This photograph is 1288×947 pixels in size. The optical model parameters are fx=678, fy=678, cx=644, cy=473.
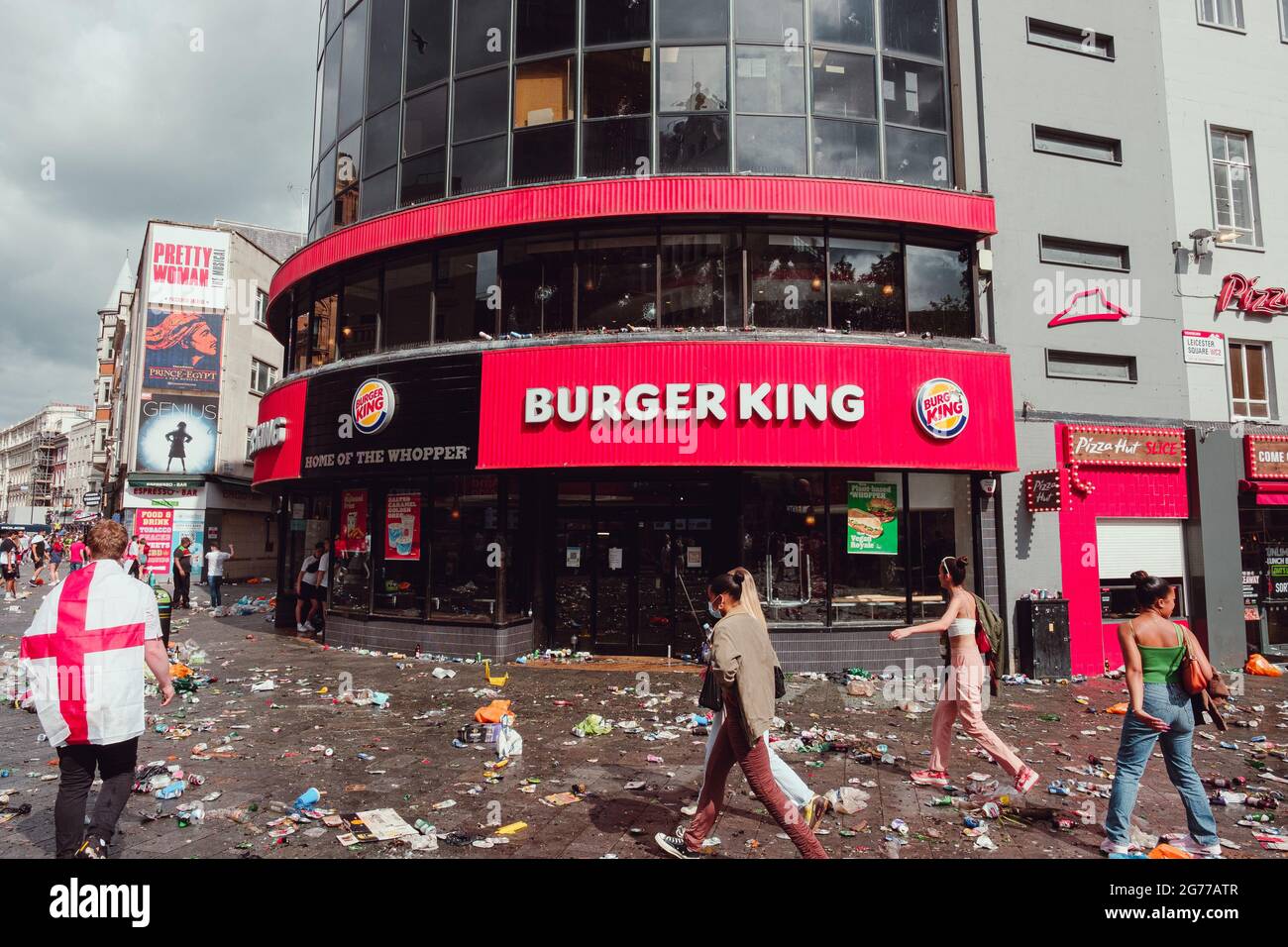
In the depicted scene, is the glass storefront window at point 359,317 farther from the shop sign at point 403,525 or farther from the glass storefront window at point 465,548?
the glass storefront window at point 465,548

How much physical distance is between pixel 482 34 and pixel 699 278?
6677 millimetres

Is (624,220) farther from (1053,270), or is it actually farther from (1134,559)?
(1134,559)

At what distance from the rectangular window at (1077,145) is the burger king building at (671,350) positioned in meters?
1.88

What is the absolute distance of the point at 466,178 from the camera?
517 inches

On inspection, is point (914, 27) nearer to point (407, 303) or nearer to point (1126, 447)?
point (1126, 447)

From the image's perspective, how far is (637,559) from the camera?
1262cm

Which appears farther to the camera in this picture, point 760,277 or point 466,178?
point 466,178

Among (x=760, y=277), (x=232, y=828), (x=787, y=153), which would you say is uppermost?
(x=787, y=153)

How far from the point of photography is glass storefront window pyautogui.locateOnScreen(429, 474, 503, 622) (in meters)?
12.4

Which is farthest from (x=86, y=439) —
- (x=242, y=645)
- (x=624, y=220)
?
(x=624, y=220)

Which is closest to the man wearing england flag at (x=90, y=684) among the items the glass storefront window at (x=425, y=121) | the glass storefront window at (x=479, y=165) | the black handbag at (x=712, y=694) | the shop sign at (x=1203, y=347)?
the black handbag at (x=712, y=694)

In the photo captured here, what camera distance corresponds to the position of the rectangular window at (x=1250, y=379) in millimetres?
13969

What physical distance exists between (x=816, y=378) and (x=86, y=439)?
118 metres

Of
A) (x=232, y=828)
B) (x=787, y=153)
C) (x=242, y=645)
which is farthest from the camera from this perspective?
(x=242, y=645)
